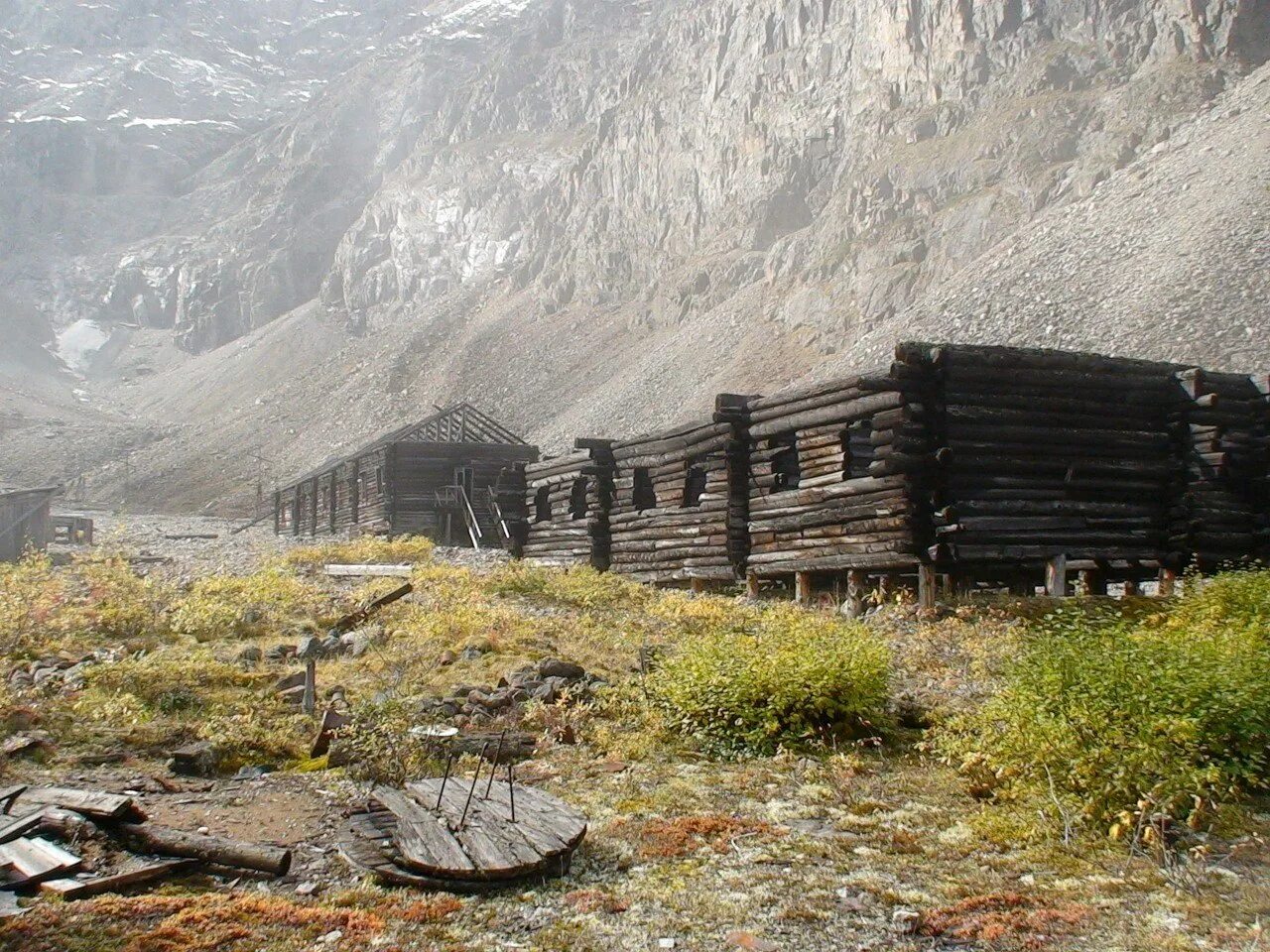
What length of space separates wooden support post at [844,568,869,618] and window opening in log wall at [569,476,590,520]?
9819mm

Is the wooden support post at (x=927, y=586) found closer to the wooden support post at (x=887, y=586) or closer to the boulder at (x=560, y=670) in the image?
the wooden support post at (x=887, y=586)

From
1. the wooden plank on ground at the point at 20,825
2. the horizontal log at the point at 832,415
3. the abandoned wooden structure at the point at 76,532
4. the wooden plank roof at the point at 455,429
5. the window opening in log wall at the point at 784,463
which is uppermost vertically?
the wooden plank roof at the point at 455,429

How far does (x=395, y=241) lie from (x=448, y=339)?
30020 mm

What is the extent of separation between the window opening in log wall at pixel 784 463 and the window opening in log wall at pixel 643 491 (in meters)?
4.57

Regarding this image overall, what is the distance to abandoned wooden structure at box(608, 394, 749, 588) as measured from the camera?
655 inches

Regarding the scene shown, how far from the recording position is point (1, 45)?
637 ft

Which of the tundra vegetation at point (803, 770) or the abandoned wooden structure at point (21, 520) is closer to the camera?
the tundra vegetation at point (803, 770)

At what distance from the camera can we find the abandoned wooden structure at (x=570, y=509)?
69.6 feet

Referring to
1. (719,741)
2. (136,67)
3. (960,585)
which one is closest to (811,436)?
(960,585)

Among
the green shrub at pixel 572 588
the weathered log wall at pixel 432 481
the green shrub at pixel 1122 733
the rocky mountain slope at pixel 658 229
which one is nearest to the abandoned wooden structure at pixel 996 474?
the green shrub at pixel 572 588

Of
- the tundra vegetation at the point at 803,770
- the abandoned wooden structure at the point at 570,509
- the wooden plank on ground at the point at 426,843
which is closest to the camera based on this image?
the tundra vegetation at the point at 803,770

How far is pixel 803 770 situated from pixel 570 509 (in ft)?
51.8

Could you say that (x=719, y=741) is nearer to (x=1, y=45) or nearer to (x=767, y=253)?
(x=767, y=253)

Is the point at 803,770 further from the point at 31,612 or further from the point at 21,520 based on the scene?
the point at 21,520
